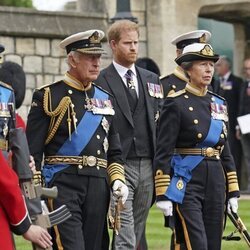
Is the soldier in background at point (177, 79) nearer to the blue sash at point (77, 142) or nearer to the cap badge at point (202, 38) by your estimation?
the cap badge at point (202, 38)

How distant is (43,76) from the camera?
63.4ft

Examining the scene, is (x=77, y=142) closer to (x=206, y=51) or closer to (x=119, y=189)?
(x=119, y=189)

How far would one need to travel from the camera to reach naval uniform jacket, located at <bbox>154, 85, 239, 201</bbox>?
32.4 ft

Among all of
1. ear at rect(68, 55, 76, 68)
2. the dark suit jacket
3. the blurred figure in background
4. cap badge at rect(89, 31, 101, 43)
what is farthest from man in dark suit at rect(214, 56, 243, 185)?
the blurred figure in background

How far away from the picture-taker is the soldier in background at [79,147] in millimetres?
9180

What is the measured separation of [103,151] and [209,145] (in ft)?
3.23

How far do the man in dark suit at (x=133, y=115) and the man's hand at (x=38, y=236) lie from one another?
8.74ft

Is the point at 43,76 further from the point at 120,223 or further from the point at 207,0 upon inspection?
the point at 120,223

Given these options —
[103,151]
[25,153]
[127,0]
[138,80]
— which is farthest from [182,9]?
[25,153]

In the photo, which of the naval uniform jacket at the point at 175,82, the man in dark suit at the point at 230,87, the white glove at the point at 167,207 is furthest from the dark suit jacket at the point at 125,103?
the man in dark suit at the point at 230,87

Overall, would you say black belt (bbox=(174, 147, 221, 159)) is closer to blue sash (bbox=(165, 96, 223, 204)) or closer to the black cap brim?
blue sash (bbox=(165, 96, 223, 204))

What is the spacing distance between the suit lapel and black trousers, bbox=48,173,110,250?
1.19 meters

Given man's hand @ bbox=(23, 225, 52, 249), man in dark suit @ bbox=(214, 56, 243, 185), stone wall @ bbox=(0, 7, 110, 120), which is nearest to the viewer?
man's hand @ bbox=(23, 225, 52, 249)

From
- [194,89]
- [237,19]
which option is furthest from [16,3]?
[194,89]
